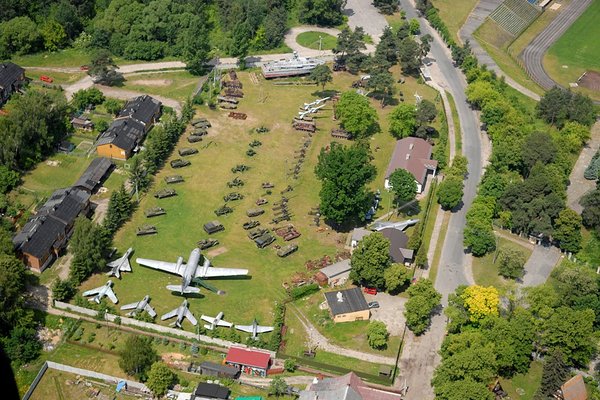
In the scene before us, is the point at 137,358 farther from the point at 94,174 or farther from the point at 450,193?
the point at 450,193

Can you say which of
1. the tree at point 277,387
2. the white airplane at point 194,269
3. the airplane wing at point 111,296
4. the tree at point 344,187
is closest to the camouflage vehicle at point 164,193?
the white airplane at point 194,269

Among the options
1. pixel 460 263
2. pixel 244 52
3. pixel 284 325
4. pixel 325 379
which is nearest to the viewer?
pixel 325 379

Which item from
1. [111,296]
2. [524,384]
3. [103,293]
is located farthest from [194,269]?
[524,384]

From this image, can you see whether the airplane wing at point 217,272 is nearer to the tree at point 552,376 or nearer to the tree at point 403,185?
the tree at point 403,185

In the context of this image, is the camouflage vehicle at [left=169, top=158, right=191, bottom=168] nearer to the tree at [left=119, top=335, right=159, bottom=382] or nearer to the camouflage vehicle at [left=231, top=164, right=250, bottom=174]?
the camouflage vehicle at [left=231, top=164, right=250, bottom=174]

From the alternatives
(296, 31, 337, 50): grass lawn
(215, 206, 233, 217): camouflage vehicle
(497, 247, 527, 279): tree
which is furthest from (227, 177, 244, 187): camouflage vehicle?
(296, 31, 337, 50): grass lawn

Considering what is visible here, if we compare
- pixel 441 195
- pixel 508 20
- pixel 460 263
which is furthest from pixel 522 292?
pixel 508 20

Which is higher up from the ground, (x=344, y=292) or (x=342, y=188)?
(x=342, y=188)

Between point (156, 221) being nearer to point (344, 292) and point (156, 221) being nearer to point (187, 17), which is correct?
point (344, 292)
